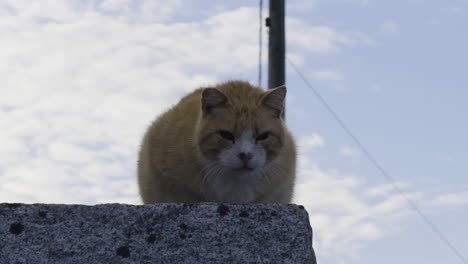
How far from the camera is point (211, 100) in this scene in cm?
435

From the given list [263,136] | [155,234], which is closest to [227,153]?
[263,136]

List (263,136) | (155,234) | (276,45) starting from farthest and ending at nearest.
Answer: (276,45)
(263,136)
(155,234)

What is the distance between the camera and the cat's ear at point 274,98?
439 centimetres

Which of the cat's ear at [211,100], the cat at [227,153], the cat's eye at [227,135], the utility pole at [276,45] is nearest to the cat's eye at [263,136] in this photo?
the cat at [227,153]

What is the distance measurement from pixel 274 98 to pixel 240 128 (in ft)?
1.20

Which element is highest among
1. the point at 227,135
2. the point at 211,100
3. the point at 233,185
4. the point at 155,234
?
the point at 211,100

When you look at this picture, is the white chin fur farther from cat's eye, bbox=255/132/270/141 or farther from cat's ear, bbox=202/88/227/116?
cat's ear, bbox=202/88/227/116

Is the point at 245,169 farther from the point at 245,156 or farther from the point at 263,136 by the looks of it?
the point at 263,136

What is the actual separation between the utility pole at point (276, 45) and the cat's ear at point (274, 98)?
3.84 m

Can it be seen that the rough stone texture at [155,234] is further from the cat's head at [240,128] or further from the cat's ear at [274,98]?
the cat's ear at [274,98]

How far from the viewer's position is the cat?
4.22 m

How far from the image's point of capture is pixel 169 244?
2.61 m

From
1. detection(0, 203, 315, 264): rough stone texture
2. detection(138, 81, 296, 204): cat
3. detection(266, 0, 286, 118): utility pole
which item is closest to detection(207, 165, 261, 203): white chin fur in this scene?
detection(138, 81, 296, 204): cat

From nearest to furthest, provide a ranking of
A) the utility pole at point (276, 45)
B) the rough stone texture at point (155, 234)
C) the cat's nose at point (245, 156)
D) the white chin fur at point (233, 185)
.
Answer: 1. the rough stone texture at point (155, 234)
2. the cat's nose at point (245, 156)
3. the white chin fur at point (233, 185)
4. the utility pole at point (276, 45)
